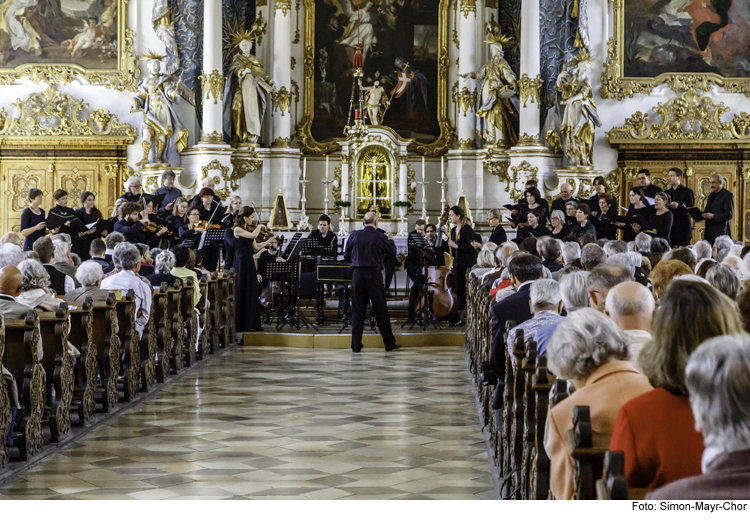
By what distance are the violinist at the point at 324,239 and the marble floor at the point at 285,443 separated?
3534 millimetres

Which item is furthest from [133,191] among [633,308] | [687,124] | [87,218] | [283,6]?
[687,124]

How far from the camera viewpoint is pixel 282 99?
57.7ft

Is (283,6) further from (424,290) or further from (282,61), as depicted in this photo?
(424,290)

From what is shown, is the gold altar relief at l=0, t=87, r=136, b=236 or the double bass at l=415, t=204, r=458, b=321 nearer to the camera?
the double bass at l=415, t=204, r=458, b=321

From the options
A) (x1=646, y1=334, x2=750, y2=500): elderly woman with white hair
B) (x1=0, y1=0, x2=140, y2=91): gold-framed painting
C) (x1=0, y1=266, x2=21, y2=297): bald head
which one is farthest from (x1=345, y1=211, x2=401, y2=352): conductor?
(x1=646, y1=334, x2=750, y2=500): elderly woman with white hair

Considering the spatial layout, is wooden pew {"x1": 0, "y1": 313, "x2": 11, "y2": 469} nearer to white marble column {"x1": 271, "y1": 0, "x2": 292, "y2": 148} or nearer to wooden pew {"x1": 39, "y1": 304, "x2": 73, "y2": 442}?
wooden pew {"x1": 39, "y1": 304, "x2": 73, "y2": 442}

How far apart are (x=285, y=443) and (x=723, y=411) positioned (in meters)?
4.75

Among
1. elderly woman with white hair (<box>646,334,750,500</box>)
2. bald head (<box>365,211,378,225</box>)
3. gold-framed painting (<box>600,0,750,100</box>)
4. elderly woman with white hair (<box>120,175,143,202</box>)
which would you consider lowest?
elderly woman with white hair (<box>646,334,750,500</box>)

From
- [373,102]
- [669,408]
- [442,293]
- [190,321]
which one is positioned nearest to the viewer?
[669,408]

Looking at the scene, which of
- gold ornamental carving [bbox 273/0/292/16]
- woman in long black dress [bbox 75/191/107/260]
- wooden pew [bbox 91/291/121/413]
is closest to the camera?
wooden pew [bbox 91/291/121/413]

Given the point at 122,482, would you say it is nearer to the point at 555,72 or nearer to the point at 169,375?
the point at 169,375

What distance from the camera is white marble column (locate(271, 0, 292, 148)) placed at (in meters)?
17.6

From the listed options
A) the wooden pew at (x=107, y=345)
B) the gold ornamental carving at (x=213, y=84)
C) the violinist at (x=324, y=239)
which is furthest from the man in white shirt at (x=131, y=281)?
the gold ornamental carving at (x=213, y=84)

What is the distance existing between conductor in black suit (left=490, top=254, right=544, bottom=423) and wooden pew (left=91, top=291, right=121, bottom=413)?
2.88m
